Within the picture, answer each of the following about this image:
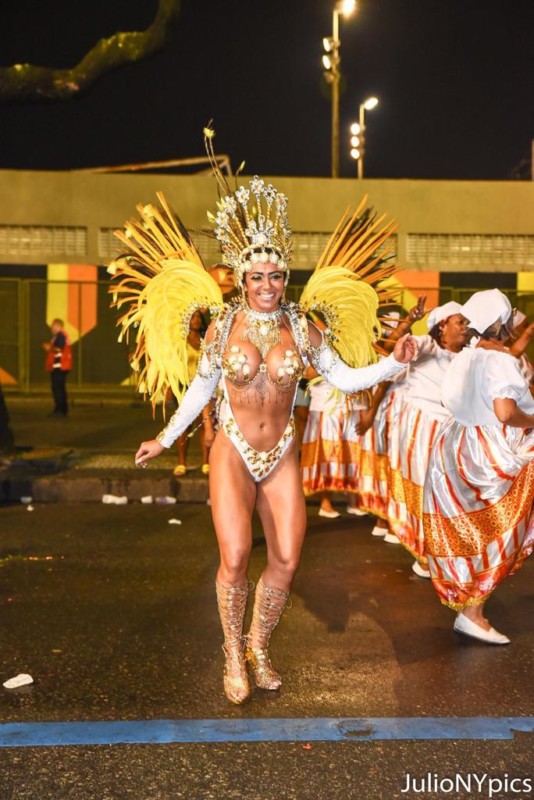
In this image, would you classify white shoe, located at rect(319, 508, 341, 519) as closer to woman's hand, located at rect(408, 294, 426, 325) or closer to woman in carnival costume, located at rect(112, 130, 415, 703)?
woman in carnival costume, located at rect(112, 130, 415, 703)

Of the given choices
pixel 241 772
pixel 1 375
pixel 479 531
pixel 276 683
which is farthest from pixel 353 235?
pixel 1 375

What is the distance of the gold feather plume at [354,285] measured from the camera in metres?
4.93

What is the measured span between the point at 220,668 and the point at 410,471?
270cm

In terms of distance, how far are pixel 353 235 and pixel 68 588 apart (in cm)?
311

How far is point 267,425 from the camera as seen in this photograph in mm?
4512

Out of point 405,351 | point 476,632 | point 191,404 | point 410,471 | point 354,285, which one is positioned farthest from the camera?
point 410,471

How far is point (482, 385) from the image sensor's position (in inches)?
206

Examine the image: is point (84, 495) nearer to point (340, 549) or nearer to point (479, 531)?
point (340, 549)

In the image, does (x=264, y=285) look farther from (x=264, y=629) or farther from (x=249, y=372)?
(x=264, y=629)

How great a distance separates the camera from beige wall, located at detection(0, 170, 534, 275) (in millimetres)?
23797

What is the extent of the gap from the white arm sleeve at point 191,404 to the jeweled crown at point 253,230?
542mm

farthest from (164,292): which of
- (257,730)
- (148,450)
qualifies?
(257,730)

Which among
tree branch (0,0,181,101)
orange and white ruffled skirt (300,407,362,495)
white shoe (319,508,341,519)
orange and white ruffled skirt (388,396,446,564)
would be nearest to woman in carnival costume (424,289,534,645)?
orange and white ruffled skirt (388,396,446,564)

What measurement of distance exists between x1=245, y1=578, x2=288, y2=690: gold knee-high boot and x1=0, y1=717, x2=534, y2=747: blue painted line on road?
440 millimetres
